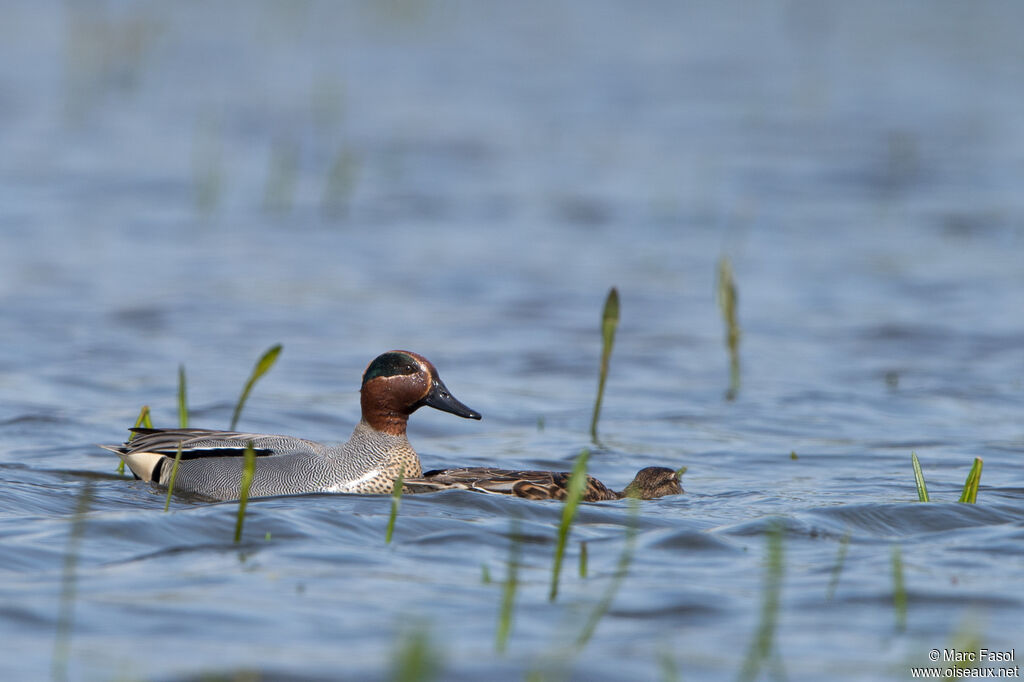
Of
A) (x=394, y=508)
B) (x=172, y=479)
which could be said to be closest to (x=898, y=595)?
(x=394, y=508)


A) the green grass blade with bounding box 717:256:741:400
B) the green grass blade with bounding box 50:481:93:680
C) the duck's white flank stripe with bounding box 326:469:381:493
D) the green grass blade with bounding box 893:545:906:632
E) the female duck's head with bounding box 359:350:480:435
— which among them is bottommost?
the green grass blade with bounding box 50:481:93:680

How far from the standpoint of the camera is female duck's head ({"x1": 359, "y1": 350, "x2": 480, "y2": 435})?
25.9ft

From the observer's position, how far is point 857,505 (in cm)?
710

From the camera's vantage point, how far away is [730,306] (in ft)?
32.2

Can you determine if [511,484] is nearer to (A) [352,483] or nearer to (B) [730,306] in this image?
(A) [352,483]

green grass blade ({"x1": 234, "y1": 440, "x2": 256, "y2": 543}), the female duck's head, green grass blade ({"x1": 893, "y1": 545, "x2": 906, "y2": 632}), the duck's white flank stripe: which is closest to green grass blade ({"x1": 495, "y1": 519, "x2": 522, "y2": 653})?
green grass blade ({"x1": 234, "y1": 440, "x2": 256, "y2": 543})

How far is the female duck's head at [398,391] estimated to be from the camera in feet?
25.9

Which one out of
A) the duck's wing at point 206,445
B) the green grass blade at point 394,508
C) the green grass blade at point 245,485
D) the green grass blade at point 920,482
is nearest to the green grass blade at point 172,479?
the duck's wing at point 206,445

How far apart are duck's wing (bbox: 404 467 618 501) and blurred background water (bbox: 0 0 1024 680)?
158 millimetres

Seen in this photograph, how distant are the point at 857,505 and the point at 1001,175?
1296 cm

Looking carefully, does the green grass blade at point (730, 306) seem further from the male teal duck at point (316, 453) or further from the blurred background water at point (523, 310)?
the male teal duck at point (316, 453)

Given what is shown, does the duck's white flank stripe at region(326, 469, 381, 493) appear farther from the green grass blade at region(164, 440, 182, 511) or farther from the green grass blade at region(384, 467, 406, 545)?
the green grass blade at region(384, 467, 406, 545)

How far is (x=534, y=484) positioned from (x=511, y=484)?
118mm

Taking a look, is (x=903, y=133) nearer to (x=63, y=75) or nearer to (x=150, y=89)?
(x=150, y=89)
